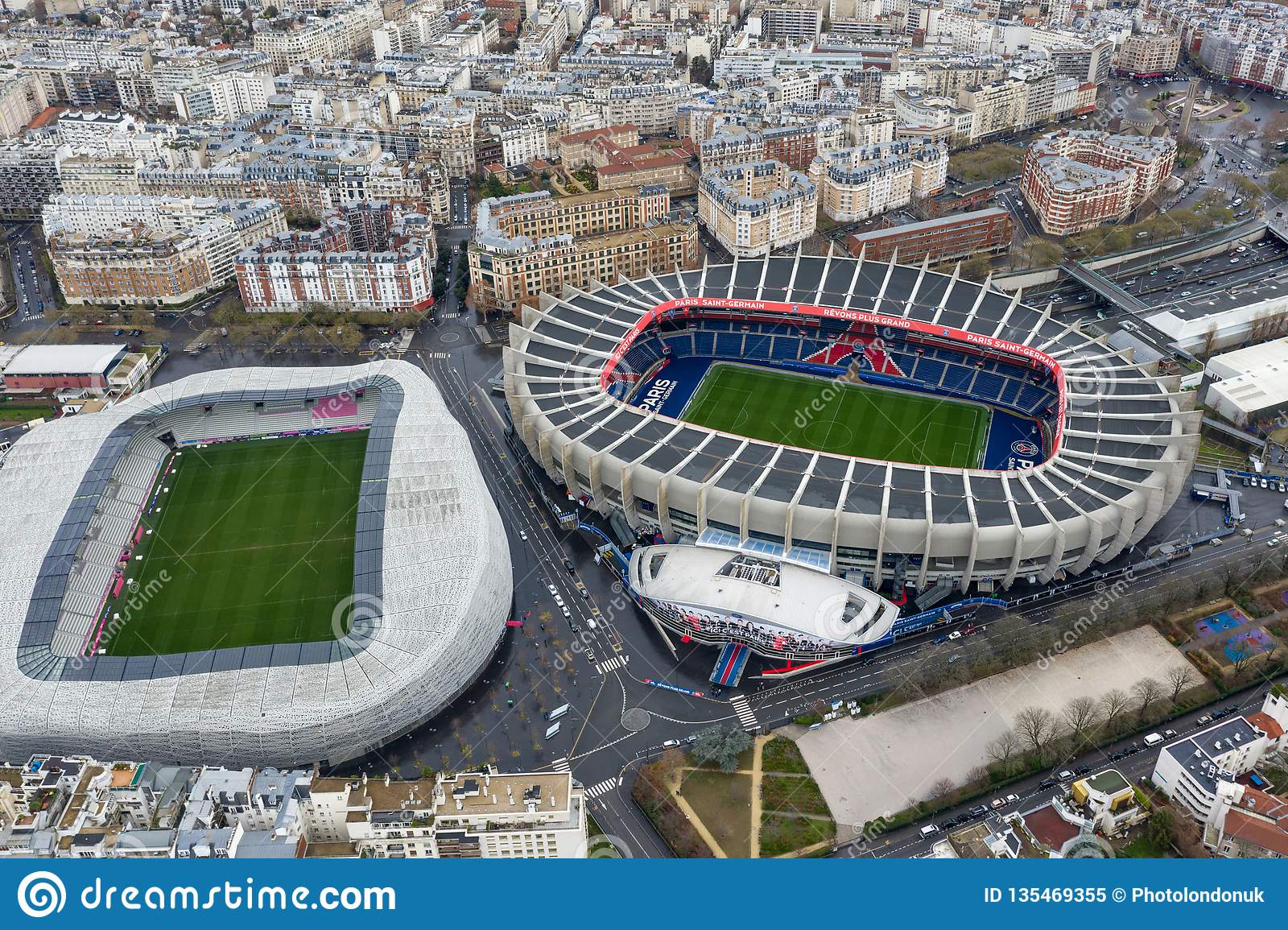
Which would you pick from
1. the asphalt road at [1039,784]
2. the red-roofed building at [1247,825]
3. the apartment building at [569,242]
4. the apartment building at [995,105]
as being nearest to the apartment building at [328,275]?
the apartment building at [569,242]

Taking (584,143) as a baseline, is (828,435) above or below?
below

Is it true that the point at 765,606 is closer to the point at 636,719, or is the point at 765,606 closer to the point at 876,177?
the point at 636,719

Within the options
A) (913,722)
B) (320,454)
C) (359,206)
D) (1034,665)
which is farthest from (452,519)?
(359,206)

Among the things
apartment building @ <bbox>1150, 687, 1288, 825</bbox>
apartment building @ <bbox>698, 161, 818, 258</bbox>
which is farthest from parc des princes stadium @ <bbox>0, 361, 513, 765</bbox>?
apartment building @ <bbox>698, 161, 818, 258</bbox>

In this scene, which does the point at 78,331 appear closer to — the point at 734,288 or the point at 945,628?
the point at 734,288

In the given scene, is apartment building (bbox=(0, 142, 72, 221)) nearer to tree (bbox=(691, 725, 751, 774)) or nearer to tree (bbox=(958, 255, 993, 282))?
tree (bbox=(958, 255, 993, 282))

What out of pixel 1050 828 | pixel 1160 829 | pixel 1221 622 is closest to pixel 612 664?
pixel 1050 828

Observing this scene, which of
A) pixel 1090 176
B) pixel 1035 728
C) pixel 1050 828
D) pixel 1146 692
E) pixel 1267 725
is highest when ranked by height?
pixel 1090 176
